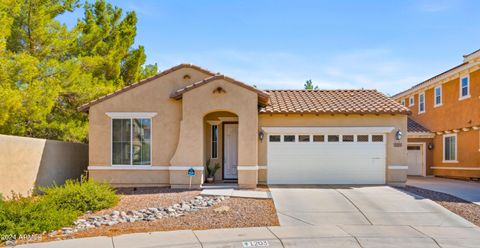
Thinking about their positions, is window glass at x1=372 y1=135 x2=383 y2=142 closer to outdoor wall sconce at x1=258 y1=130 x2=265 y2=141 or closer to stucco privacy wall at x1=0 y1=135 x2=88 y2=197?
outdoor wall sconce at x1=258 y1=130 x2=265 y2=141

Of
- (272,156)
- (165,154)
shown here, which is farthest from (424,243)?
(165,154)

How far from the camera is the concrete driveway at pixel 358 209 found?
10695mm

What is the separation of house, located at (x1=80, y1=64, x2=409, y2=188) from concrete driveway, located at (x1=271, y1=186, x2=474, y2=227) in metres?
1.94

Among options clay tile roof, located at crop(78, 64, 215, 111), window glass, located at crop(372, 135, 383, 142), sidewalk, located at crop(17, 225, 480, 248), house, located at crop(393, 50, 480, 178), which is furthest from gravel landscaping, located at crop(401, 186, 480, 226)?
clay tile roof, located at crop(78, 64, 215, 111)

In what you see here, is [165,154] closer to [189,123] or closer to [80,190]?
[189,123]

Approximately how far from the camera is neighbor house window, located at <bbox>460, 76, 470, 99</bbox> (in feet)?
67.5

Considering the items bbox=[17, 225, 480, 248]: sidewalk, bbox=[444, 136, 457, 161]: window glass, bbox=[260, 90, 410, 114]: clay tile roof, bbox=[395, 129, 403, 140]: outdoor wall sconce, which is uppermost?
bbox=[260, 90, 410, 114]: clay tile roof

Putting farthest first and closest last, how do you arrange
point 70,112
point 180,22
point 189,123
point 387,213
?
point 70,112 → point 180,22 → point 189,123 → point 387,213

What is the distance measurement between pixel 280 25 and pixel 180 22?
14.6 feet

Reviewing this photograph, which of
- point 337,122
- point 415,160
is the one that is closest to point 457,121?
point 415,160

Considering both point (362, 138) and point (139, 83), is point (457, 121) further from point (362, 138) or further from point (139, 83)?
point (139, 83)

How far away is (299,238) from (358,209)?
11.9 feet

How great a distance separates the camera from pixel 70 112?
19.3 metres

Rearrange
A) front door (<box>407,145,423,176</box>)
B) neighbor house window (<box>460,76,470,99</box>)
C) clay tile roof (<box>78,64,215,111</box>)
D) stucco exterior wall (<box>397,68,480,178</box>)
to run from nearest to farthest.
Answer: clay tile roof (<box>78,64,215,111</box>) → stucco exterior wall (<box>397,68,480,178</box>) → neighbor house window (<box>460,76,470,99</box>) → front door (<box>407,145,423,176</box>)
